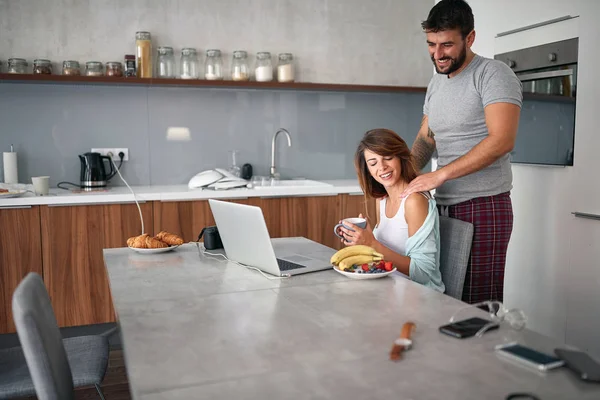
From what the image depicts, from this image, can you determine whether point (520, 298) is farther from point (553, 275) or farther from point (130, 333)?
point (130, 333)

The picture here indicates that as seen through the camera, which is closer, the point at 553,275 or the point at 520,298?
the point at 553,275

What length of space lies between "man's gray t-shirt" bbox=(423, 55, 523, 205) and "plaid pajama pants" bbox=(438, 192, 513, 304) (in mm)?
49

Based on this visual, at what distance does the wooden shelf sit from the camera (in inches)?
146

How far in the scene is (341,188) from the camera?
409 cm

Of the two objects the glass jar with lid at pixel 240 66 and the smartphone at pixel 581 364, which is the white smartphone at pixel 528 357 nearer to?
the smartphone at pixel 581 364

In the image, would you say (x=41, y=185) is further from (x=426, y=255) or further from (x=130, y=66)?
(x=426, y=255)

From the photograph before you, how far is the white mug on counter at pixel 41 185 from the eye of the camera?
3.57m

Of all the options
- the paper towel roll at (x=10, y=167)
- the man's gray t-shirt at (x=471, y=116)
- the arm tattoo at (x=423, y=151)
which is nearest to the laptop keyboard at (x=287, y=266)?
the man's gray t-shirt at (x=471, y=116)

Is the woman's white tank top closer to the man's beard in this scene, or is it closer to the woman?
the woman

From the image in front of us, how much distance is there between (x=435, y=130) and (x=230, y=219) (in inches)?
40.4

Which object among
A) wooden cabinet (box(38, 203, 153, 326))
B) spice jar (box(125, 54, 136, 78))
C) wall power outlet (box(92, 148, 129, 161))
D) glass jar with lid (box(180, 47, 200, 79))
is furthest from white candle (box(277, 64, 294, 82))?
wooden cabinet (box(38, 203, 153, 326))

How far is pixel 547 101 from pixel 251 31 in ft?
6.52

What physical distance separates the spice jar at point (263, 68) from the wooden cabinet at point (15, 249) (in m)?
1.64

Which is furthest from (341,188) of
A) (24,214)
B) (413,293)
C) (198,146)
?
(413,293)
